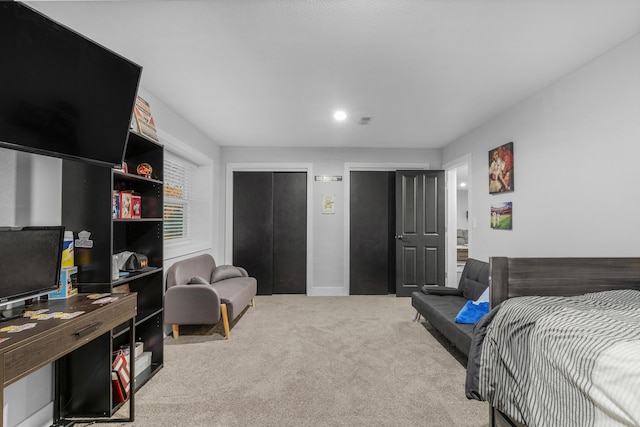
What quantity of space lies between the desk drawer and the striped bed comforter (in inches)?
75.7

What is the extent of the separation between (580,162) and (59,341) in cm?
349

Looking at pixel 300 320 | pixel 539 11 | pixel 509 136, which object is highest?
pixel 539 11

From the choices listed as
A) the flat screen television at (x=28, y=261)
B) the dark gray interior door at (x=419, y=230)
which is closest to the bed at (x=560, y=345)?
the flat screen television at (x=28, y=261)

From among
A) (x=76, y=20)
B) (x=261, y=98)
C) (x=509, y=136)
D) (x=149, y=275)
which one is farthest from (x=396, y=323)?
(x=76, y=20)

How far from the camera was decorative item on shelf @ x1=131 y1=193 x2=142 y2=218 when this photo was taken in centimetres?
232

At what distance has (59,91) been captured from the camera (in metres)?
1.49

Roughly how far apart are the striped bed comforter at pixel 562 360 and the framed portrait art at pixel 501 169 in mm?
1908

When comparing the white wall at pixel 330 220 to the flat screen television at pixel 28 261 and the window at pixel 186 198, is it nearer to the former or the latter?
the window at pixel 186 198

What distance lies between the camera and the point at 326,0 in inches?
64.3

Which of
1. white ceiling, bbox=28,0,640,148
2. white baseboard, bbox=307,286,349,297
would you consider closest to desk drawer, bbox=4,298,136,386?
white ceiling, bbox=28,0,640,148

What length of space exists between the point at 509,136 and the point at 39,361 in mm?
4046

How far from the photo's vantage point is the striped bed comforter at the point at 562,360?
3.12 ft

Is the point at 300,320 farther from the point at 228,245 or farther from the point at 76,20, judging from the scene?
the point at 76,20

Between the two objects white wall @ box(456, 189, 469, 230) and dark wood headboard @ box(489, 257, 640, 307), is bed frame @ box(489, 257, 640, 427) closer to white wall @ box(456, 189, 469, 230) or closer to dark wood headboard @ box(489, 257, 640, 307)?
dark wood headboard @ box(489, 257, 640, 307)
